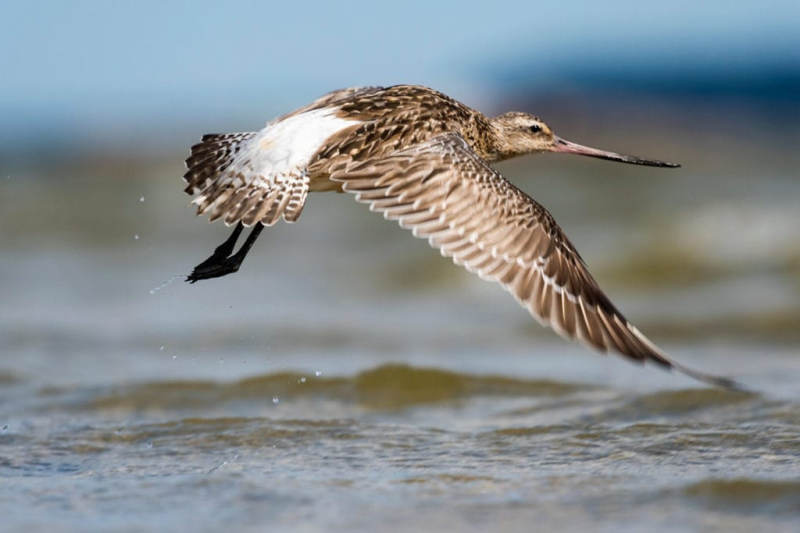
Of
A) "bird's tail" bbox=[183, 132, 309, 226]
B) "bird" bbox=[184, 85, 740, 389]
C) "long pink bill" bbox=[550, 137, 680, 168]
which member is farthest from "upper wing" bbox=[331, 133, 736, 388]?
"long pink bill" bbox=[550, 137, 680, 168]

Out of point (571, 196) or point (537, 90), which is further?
point (537, 90)

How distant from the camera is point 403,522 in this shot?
15.8ft

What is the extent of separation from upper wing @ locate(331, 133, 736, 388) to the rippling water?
72cm

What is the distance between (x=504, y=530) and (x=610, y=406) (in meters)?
2.14

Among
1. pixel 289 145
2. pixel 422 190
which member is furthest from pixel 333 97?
pixel 422 190

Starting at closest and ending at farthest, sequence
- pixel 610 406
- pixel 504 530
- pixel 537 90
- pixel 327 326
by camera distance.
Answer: pixel 504 530
pixel 610 406
pixel 327 326
pixel 537 90

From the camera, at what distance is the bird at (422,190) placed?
16.7 feet

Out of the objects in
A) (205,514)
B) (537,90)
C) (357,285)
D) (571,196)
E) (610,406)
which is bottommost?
(205,514)

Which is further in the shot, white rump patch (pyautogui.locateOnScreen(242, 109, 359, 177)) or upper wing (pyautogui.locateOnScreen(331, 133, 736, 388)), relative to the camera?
white rump patch (pyautogui.locateOnScreen(242, 109, 359, 177))

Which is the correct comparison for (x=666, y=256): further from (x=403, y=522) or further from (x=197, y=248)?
(x=403, y=522)

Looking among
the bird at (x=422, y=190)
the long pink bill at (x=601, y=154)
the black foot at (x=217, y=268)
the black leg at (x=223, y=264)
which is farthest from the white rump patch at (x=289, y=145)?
the long pink bill at (x=601, y=154)

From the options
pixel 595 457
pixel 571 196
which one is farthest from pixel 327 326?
pixel 571 196

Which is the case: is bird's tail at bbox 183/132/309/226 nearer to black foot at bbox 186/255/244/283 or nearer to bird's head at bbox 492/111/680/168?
black foot at bbox 186/255/244/283

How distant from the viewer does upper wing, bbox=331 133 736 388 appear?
5047mm
